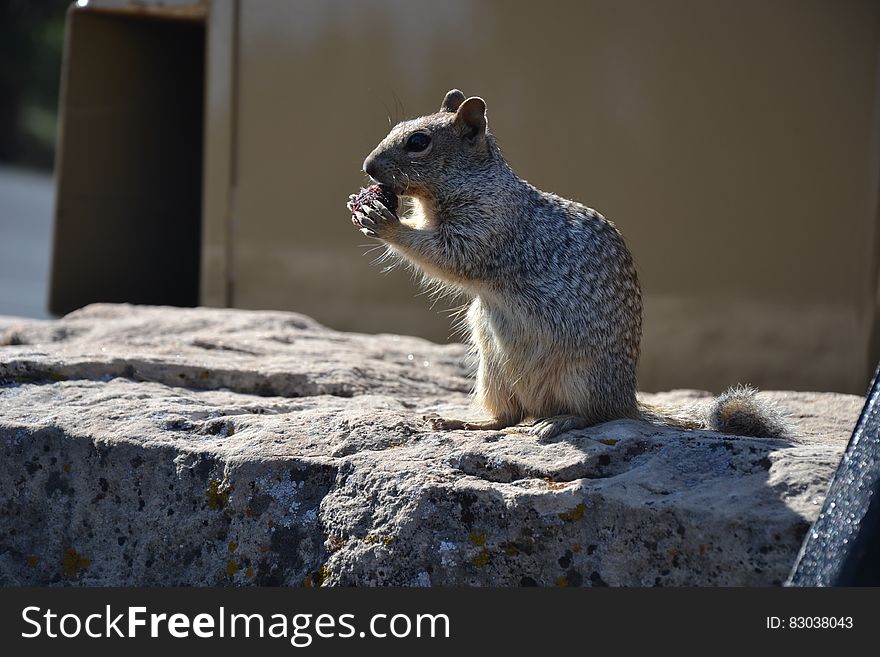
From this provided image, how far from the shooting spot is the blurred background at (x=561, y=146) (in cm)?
602

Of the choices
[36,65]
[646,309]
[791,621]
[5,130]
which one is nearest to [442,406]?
[791,621]

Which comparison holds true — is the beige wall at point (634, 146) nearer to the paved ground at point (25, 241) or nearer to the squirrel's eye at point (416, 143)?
the paved ground at point (25, 241)

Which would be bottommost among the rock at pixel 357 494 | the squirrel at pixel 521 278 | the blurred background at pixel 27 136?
the rock at pixel 357 494

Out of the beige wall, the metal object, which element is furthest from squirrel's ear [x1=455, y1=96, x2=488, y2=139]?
the beige wall

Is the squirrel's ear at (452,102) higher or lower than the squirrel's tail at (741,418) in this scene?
higher

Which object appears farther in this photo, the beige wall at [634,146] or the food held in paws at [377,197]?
the beige wall at [634,146]

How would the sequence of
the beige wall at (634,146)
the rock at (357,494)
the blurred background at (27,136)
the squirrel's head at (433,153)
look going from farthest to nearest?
the blurred background at (27,136), the beige wall at (634,146), the squirrel's head at (433,153), the rock at (357,494)

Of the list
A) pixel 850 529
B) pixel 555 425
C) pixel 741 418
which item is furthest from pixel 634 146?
pixel 850 529

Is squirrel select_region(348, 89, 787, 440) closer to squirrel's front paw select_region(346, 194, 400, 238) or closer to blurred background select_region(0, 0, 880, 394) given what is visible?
squirrel's front paw select_region(346, 194, 400, 238)

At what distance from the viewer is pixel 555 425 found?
3420 mm

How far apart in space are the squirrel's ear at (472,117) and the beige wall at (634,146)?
2.66m

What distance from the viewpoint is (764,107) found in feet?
20.1

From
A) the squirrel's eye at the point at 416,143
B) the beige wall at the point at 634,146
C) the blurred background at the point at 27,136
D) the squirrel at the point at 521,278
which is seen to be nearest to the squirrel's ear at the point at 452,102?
the squirrel at the point at 521,278

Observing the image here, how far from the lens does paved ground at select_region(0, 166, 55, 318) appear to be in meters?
9.80
